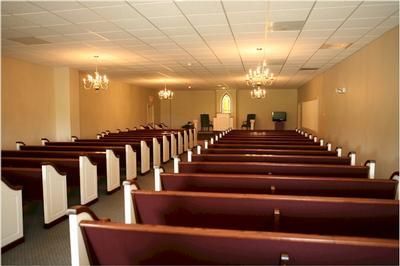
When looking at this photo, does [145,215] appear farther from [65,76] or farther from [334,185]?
[65,76]

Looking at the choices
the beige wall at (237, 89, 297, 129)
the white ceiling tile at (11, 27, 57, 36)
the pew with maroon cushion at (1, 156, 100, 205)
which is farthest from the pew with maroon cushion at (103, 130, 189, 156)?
the beige wall at (237, 89, 297, 129)

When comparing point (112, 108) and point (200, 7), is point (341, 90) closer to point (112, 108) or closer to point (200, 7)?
point (200, 7)

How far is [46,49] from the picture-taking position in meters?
6.39

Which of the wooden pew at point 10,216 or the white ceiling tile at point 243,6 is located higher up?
the white ceiling tile at point 243,6

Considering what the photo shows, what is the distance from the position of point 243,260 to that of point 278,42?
5072 mm

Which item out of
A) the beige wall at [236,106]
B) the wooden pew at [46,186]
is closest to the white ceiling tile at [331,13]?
the wooden pew at [46,186]

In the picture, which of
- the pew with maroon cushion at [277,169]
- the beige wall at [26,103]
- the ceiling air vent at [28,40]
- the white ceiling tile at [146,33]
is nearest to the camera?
the pew with maroon cushion at [277,169]

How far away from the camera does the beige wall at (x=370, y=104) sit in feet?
15.8

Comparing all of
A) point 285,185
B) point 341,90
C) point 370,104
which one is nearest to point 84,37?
point 285,185

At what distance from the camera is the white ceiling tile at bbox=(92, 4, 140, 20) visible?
3.90 metres

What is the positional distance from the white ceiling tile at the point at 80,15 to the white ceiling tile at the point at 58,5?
12 cm

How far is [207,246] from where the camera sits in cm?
153

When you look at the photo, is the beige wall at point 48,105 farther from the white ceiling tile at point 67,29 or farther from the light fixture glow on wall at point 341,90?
the light fixture glow on wall at point 341,90

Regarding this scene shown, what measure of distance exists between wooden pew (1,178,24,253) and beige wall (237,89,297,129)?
15.6 meters
